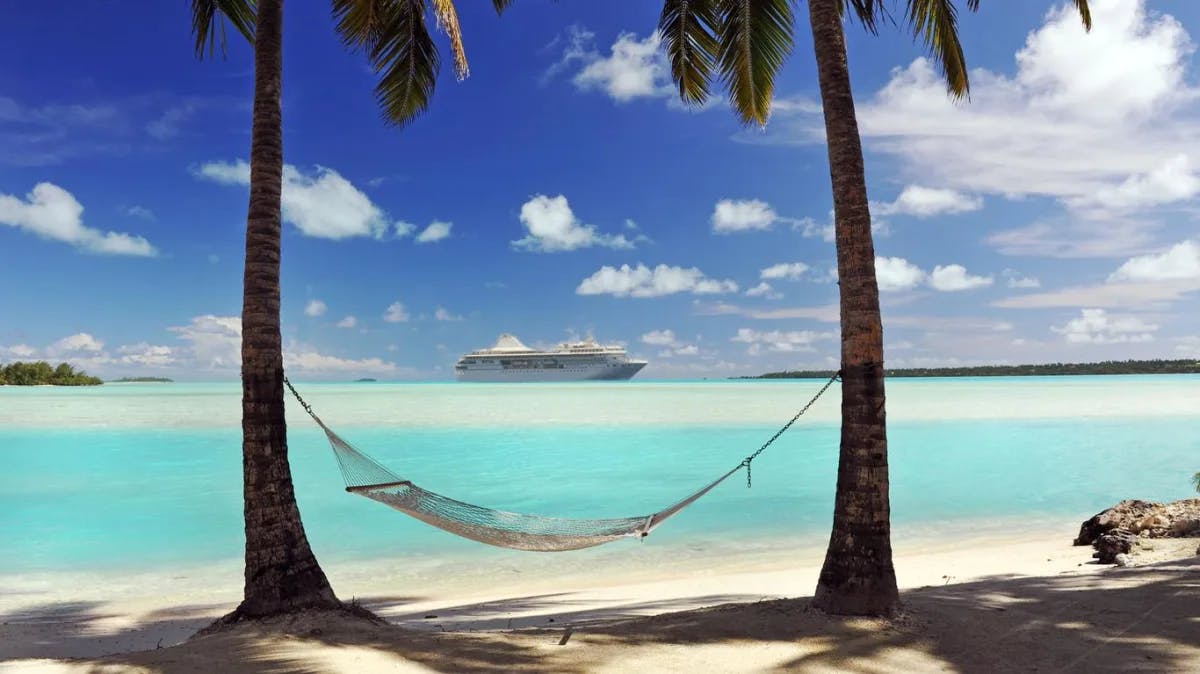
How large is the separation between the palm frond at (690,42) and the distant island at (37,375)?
2702 inches

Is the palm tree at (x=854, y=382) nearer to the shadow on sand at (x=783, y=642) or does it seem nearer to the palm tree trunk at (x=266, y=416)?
the shadow on sand at (x=783, y=642)

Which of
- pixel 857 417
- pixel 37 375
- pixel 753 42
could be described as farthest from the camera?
pixel 37 375

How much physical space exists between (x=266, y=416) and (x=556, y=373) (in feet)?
238

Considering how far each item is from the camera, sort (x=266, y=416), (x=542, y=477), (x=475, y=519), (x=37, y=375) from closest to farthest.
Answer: (x=266, y=416) < (x=475, y=519) < (x=542, y=477) < (x=37, y=375)

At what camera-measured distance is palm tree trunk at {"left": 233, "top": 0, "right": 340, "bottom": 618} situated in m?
3.23

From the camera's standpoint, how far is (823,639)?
2812 millimetres

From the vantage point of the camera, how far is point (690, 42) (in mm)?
5059

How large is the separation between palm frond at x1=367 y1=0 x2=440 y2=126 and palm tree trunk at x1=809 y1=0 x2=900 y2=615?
268 cm

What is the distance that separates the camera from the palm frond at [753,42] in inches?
180

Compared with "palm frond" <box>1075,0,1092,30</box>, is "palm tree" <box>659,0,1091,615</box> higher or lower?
lower

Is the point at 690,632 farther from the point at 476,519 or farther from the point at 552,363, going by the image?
the point at 552,363

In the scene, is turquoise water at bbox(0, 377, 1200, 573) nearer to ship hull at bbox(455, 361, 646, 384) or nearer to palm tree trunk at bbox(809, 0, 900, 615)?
palm tree trunk at bbox(809, 0, 900, 615)

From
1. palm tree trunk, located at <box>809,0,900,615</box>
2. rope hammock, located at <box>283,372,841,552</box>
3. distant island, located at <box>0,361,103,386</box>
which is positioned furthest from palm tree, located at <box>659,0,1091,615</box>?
distant island, located at <box>0,361,103,386</box>

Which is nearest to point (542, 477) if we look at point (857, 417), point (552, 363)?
point (857, 417)
